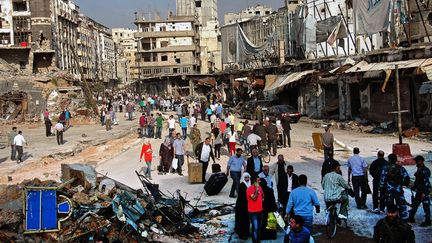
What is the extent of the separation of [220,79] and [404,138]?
33843 mm

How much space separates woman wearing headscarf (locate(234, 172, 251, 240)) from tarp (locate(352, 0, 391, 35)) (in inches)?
796

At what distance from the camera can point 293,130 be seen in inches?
1035

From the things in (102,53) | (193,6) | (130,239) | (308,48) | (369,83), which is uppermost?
(193,6)

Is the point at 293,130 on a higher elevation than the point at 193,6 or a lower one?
lower

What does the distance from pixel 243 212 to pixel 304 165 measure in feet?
24.7

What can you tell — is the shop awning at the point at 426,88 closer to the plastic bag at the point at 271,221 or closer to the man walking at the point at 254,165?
Answer: the man walking at the point at 254,165

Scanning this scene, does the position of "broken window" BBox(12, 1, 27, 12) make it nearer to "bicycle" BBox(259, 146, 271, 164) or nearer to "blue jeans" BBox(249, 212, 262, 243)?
"bicycle" BBox(259, 146, 271, 164)

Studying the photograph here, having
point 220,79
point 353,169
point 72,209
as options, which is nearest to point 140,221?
point 72,209

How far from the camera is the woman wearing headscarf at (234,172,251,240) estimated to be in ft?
29.3

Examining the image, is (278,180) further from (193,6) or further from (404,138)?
(193,6)

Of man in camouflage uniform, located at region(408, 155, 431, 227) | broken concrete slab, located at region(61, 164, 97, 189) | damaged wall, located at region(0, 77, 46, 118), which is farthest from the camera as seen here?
damaged wall, located at region(0, 77, 46, 118)

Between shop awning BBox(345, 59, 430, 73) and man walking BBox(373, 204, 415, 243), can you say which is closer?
→ man walking BBox(373, 204, 415, 243)

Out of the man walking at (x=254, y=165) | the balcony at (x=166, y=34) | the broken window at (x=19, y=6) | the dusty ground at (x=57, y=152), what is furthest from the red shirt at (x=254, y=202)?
the balcony at (x=166, y=34)

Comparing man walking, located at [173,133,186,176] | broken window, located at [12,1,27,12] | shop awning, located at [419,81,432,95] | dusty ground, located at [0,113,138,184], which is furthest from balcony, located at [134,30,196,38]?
man walking, located at [173,133,186,176]
